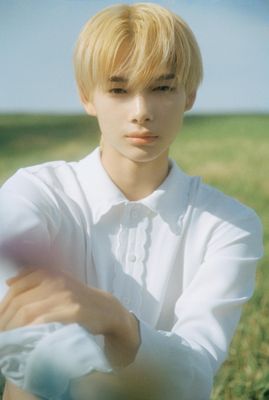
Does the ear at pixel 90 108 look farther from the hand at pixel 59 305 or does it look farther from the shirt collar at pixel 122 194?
the hand at pixel 59 305

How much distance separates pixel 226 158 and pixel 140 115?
1.24 feet

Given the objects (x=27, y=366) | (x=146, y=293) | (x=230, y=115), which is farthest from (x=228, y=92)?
(x=27, y=366)

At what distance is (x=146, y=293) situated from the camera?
0.70 metres

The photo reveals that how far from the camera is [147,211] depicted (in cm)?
71

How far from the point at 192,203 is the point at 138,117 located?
10 cm

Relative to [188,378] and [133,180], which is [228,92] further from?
[188,378]

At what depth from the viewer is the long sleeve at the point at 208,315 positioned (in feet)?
2.09

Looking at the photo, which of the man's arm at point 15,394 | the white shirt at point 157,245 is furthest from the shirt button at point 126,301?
the man's arm at point 15,394

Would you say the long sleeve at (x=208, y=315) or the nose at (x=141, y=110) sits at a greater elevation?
the nose at (x=141, y=110)

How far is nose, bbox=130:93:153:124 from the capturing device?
2.22 ft

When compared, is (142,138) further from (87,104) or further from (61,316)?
(61,316)

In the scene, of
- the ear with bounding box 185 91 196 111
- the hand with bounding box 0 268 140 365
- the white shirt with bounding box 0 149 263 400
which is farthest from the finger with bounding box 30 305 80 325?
the ear with bounding box 185 91 196 111

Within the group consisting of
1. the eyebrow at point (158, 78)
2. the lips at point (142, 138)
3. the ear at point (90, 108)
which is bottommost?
the lips at point (142, 138)

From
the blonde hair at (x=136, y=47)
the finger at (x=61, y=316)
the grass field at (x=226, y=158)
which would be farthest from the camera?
the grass field at (x=226, y=158)
